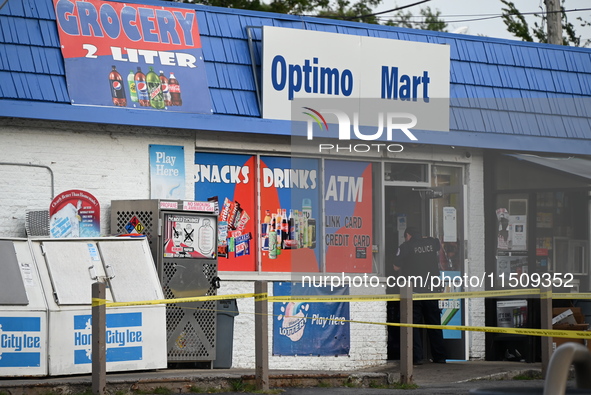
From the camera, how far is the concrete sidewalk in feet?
30.8

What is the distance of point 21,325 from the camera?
392 inches

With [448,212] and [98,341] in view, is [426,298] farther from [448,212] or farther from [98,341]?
[98,341]

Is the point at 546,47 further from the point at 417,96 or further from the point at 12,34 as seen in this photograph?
the point at 12,34

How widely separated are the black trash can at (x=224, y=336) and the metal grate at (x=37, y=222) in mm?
2361

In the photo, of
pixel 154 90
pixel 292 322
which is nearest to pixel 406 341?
pixel 292 322

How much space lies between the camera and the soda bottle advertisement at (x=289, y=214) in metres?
13.5

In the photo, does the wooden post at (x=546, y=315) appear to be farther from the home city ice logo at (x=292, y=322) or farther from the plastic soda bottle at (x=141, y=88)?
the plastic soda bottle at (x=141, y=88)

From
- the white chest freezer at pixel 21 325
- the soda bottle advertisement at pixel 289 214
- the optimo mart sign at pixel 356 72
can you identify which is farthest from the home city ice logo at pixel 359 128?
the white chest freezer at pixel 21 325

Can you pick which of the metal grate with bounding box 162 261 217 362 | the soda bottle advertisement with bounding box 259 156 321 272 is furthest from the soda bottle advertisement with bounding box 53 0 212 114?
the metal grate with bounding box 162 261 217 362

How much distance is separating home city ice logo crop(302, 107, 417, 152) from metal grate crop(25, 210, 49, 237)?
3.93m

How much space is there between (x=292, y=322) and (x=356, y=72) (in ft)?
12.3

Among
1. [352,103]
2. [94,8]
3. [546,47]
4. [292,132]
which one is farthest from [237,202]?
[546,47]

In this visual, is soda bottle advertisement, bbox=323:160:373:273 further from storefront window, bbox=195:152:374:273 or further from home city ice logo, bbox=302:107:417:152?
home city ice logo, bbox=302:107:417:152

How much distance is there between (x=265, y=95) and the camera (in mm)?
13016
